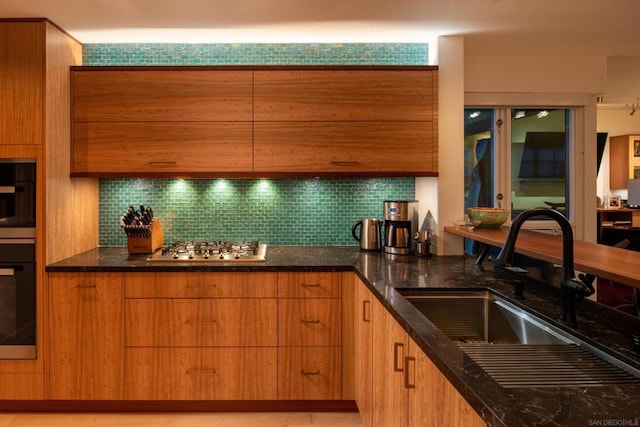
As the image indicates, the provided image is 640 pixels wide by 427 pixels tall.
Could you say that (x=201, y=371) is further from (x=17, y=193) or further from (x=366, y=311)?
(x=17, y=193)

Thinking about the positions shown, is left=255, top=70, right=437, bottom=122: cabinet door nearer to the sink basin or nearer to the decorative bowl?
the decorative bowl

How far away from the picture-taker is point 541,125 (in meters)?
3.88

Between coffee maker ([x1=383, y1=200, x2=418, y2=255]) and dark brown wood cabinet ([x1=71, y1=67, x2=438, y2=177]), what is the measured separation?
23cm

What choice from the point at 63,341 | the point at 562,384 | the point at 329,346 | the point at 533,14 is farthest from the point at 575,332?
the point at 63,341

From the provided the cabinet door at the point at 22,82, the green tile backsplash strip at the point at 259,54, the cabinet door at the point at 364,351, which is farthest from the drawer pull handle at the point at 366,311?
the cabinet door at the point at 22,82

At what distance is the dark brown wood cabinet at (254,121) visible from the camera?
10.5 feet

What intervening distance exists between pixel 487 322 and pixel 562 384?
0.94 m

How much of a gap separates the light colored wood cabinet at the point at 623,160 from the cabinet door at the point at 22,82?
820cm

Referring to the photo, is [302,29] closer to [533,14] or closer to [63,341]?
[533,14]

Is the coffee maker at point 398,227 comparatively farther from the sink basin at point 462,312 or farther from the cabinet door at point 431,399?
the cabinet door at point 431,399

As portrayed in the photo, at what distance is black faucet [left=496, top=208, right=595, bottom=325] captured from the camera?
1585 millimetres

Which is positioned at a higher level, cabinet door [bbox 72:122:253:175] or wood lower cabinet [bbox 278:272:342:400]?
cabinet door [bbox 72:122:253:175]

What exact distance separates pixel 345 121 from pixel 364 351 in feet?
4.97

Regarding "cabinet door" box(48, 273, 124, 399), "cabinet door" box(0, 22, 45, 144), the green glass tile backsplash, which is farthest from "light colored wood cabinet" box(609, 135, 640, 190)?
"cabinet door" box(0, 22, 45, 144)
